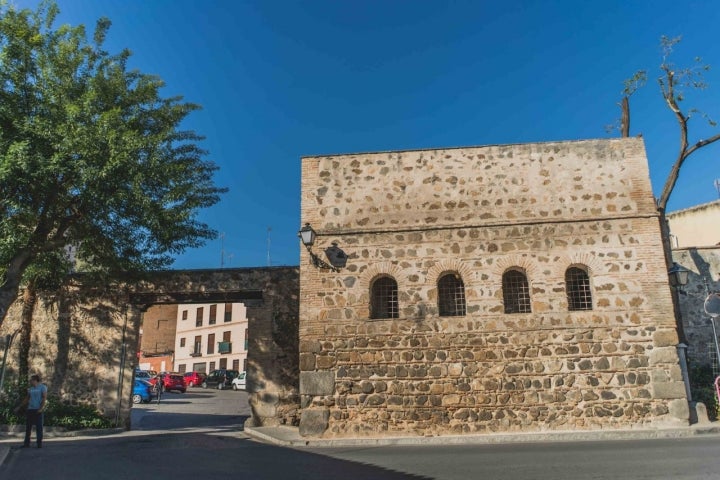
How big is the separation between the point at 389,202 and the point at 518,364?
4.64 meters

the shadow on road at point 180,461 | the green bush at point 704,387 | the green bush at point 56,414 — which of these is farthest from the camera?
the green bush at point 56,414

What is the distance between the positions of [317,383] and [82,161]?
699cm

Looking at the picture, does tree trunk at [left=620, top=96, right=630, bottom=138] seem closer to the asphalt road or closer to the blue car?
the asphalt road

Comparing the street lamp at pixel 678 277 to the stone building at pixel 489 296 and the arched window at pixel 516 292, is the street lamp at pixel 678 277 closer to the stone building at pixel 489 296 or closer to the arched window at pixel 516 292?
the stone building at pixel 489 296

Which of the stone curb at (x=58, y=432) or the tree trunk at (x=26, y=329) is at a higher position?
the tree trunk at (x=26, y=329)

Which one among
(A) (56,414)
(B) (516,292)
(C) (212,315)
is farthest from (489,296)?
(C) (212,315)

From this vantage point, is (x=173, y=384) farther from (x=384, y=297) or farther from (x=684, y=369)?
(x=684, y=369)

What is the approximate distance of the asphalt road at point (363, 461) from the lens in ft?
23.3

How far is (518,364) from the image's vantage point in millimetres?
11578

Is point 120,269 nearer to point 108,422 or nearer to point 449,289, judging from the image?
point 108,422

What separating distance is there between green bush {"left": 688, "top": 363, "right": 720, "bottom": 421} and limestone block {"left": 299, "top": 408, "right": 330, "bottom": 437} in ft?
27.3

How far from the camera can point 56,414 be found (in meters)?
13.7

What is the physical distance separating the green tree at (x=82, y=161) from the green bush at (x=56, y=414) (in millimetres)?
2807

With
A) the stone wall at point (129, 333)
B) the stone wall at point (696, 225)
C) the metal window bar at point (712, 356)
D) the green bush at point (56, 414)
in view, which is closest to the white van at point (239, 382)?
the stone wall at point (129, 333)
